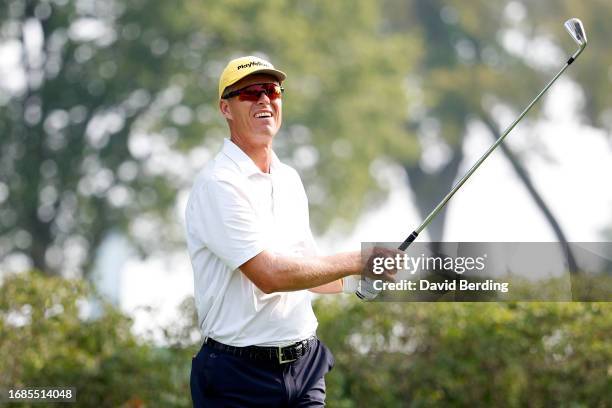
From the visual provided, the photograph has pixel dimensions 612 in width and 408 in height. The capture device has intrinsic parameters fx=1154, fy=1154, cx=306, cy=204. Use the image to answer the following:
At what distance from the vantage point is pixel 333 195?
28109 mm

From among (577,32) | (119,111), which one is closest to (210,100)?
(119,111)

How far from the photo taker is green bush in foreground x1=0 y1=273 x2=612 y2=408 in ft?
26.3

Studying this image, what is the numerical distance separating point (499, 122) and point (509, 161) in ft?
3.99

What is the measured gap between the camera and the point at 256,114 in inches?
187

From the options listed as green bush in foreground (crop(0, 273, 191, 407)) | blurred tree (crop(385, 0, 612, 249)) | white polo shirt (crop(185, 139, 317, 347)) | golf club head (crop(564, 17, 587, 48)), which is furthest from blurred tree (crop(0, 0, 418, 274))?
white polo shirt (crop(185, 139, 317, 347))

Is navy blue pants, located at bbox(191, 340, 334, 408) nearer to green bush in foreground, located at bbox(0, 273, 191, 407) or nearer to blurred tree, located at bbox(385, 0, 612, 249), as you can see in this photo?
green bush in foreground, located at bbox(0, 273, 191, 407)

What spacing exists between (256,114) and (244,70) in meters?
0.19

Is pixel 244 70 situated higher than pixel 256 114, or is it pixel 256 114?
pixel 244 70

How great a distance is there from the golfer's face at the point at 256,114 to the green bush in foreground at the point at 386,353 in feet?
11.9

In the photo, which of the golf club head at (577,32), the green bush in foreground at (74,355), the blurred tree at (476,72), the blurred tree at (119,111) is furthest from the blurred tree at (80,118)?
the golf club head at (577,32)

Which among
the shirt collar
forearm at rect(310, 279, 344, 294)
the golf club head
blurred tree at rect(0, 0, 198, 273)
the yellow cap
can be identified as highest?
blurred tree at rect(0, 0, 198, 273)

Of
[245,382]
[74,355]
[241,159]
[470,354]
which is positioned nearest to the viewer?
[245,382]

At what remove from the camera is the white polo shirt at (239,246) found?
4.42m

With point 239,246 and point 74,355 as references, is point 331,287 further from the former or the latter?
point 74,355
